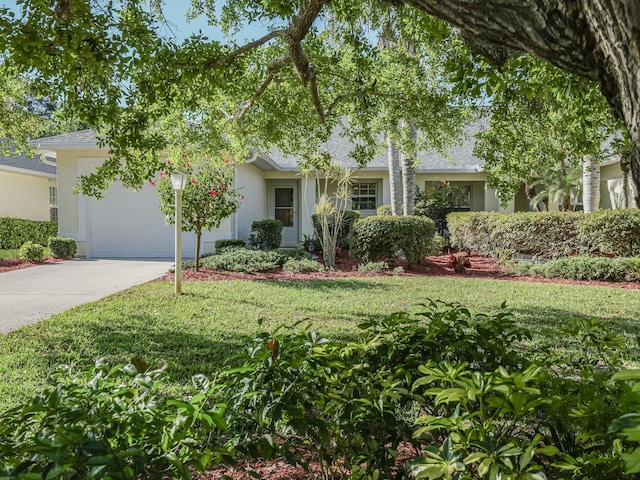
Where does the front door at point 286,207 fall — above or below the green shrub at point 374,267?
above

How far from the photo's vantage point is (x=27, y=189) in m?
20.2

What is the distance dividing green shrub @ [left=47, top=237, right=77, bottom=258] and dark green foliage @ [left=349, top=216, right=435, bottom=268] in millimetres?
8663

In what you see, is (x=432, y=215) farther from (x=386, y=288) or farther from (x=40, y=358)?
(x=40, y=358)

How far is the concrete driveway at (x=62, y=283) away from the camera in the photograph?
7.30m

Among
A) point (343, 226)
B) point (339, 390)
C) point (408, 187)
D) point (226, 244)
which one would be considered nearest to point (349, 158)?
point (343, 226)

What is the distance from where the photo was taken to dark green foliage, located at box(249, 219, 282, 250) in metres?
15.2

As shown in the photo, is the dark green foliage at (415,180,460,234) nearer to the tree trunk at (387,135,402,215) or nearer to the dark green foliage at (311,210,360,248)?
the dark green foliage at (311,210,360,248)

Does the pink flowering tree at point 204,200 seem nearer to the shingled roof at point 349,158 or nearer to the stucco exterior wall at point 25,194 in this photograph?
the shingled roof at point 349,158

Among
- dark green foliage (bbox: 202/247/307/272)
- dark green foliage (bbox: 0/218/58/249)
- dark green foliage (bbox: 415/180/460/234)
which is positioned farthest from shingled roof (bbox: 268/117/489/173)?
dark green foliage (bbox: 0/218/58/249)

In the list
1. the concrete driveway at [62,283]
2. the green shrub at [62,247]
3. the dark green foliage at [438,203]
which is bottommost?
the concrete driveway at [62,283]

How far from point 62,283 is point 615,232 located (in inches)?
491

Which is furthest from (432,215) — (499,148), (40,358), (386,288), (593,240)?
(40,358)

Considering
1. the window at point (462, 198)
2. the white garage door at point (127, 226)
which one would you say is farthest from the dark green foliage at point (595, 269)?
the white garage door at point (127, 226)

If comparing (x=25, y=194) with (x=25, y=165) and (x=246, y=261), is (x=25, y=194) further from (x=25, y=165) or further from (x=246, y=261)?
(x=246, y=261)
